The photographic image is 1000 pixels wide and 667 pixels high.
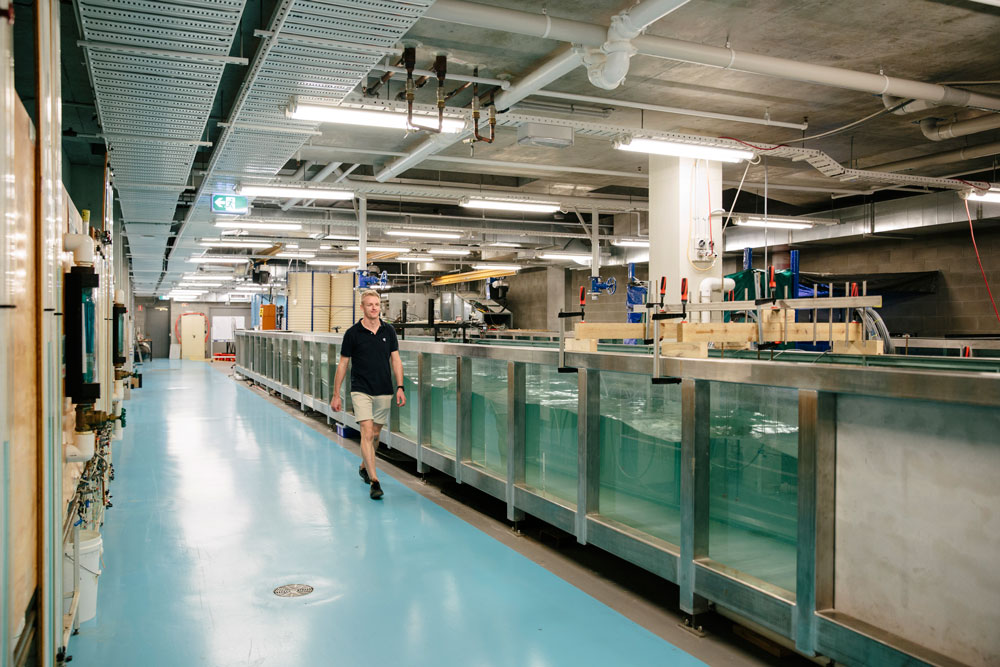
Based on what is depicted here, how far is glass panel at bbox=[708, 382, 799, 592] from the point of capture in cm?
262

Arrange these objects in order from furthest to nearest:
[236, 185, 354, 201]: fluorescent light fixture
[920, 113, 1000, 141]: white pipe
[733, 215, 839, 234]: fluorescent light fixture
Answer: [733, 215, 839, 234]: fluorescent light fixture < [236, 185, 354, 201]: fluorescent light fixture < [920, 113, 1000, 141]: white pipe

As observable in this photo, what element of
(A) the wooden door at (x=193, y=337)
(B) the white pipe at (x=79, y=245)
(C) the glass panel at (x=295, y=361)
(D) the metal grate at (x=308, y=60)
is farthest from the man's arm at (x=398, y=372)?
(A) the wooden door at (x=193, y=337)

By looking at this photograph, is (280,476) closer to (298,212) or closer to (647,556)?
(647,556)

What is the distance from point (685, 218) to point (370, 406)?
184 inches

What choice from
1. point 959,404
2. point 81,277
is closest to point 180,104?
point 81,277

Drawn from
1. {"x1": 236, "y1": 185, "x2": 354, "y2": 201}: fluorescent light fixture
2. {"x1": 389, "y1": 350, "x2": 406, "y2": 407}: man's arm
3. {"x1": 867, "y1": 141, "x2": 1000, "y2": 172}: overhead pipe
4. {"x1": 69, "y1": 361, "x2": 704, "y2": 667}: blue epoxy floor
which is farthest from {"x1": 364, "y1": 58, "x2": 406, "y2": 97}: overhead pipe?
{"x1": 867, "y1": 141, "x2": 1000, "y2": 172}: overhead pipe

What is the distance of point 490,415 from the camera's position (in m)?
4.82

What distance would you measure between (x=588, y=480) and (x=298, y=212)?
11033 mm

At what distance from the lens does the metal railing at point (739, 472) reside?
222 cm

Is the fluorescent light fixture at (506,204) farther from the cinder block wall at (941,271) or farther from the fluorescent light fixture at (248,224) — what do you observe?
the cinder block wall at (941,271)

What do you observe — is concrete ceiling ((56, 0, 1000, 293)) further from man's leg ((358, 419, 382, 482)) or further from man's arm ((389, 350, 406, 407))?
man's leg ((358, 419, 382, 482))

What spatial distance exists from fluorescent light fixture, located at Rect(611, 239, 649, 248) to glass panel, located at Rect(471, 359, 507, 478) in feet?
30.9

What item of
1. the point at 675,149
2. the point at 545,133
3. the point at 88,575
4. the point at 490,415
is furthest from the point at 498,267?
the point at 88,575

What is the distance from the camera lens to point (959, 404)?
6.82ft
